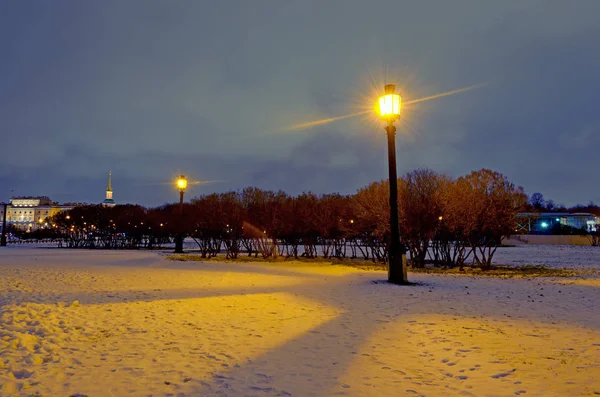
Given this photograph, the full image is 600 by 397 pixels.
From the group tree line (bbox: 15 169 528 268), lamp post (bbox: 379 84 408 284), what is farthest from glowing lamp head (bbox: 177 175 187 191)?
lamp post (bbox: 379 84 408 284)

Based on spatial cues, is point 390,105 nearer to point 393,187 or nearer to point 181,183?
point 393,187

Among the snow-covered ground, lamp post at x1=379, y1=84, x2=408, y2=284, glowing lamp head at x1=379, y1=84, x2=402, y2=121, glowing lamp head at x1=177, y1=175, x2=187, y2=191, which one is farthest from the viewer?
glowing lamp head at x1=177, y1=175, x2=187, y2=191

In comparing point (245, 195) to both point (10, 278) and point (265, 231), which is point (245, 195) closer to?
point (265, 231)

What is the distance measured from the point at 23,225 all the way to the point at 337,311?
8284 inches

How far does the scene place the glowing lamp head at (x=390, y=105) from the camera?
15875 millimetres

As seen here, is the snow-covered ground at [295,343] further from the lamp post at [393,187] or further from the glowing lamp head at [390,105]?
the glowing lamp head at [390,105]

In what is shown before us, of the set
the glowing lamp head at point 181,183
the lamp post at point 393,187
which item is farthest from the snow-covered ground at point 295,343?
the glowing lamp head at point 181,183

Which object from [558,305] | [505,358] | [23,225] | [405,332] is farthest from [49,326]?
[23,225]

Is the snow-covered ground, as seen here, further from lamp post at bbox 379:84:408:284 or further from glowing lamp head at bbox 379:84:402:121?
glowing lamp head at bbox 379:84:402:121

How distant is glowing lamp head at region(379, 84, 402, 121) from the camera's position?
15875 mm

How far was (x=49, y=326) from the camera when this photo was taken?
802 centimetres

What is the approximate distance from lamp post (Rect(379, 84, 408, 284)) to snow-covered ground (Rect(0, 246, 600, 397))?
2.57 m

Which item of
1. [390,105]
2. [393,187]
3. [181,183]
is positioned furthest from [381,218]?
[181,183]

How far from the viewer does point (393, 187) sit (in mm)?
15641
